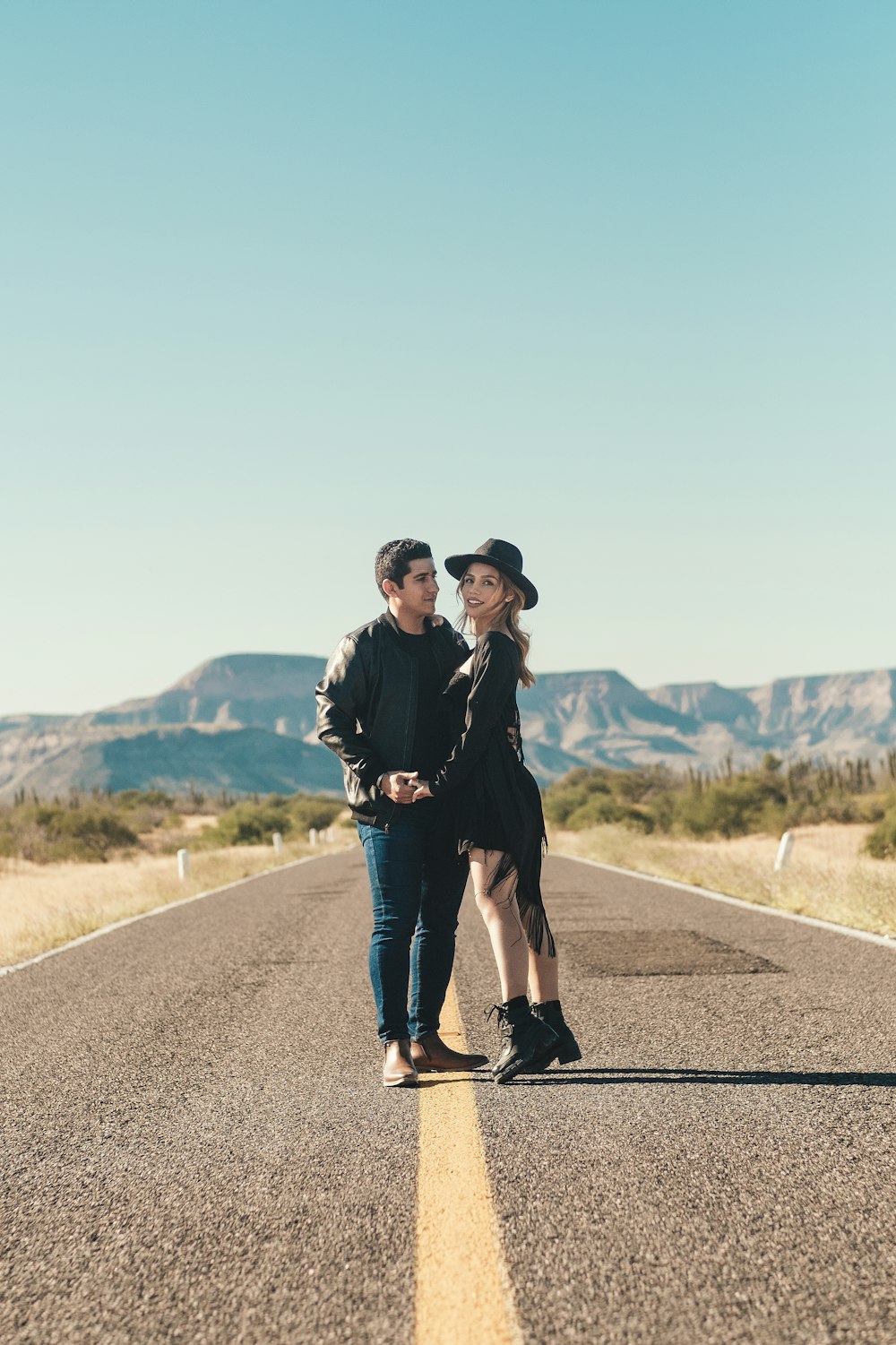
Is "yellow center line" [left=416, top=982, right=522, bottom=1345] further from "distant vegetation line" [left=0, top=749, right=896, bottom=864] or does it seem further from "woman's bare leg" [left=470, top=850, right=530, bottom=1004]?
"distant vegetation line" [left=0, top=749, right=896, bottom=864]

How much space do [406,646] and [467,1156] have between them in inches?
86.1

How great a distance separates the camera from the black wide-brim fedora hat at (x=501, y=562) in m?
4.95

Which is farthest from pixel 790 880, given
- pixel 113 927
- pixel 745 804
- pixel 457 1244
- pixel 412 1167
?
pixel 745 804

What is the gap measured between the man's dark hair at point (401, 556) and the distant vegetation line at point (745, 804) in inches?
1227

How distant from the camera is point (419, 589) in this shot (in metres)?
4.99

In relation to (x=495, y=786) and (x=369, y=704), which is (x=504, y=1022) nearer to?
(x=495, y=786)

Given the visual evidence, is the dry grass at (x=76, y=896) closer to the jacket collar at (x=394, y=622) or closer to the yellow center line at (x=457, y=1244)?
the jacket collar at (x=394, y=622)

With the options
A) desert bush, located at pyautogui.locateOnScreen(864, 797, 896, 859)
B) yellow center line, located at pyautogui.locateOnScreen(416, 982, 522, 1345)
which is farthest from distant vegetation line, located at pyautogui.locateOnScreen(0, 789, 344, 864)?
yellow center line, located at pyautogui.locateOnScreen(416, 982, 522, 1345)

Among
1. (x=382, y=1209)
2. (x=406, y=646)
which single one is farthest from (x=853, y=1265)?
(x=406, y=646)

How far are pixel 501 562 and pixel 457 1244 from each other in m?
2.79

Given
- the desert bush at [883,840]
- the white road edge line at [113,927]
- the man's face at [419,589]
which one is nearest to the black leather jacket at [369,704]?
the man's face at [419,589]

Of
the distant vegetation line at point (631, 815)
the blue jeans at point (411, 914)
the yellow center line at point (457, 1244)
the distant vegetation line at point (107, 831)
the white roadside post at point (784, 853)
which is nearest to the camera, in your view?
the yellow center line at point (457, 1244)

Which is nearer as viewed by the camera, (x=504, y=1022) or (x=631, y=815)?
(x=504, y=1022)

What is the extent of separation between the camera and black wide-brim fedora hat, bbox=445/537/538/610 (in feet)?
16.3
